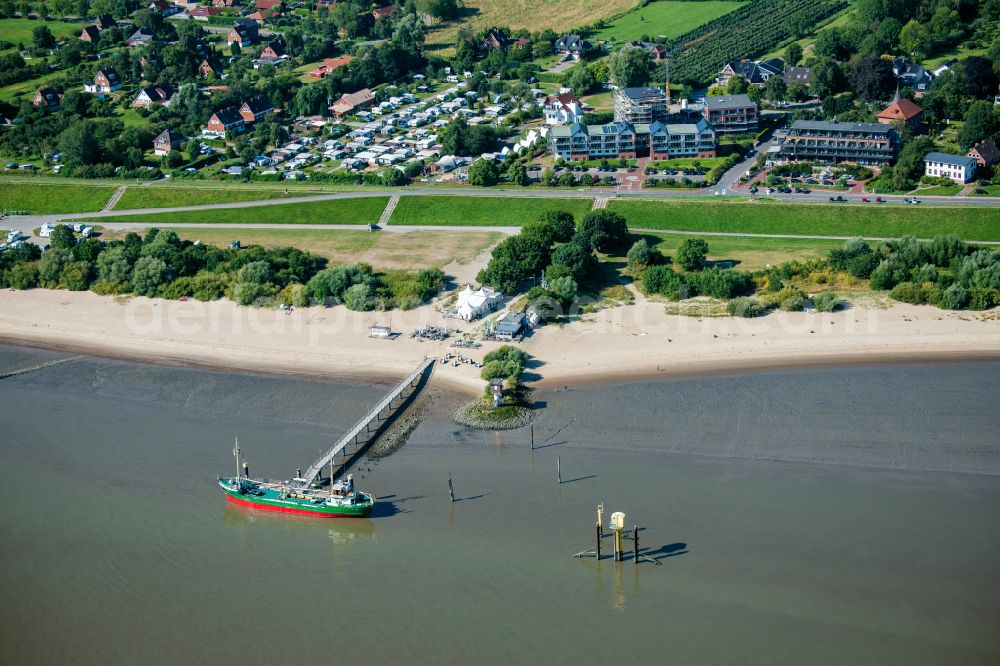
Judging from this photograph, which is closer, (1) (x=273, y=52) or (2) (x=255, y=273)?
(2) (x=255, y=273)

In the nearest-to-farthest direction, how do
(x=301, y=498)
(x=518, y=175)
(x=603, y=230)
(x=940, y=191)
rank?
(x=301, y=498) < (x=603, y=230) < (x=940, y=191) < (x=518, y=175)

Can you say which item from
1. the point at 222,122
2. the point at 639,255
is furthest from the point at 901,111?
the point at 222,122

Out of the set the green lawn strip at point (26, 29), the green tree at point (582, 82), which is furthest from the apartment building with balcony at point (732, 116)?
the green lawn strip at point (26, 29)

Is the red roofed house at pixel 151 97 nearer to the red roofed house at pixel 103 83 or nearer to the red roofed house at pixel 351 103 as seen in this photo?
the red roofed house at pixel 103 83

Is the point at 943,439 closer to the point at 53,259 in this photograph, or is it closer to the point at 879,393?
the point at 879,393

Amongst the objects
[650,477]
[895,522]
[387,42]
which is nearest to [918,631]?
[895,522]

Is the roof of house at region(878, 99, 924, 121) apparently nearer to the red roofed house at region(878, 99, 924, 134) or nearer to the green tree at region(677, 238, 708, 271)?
the red roofed house at region(878, 99, 924, 134)

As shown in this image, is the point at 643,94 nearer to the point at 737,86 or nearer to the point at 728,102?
the point at 728,102
